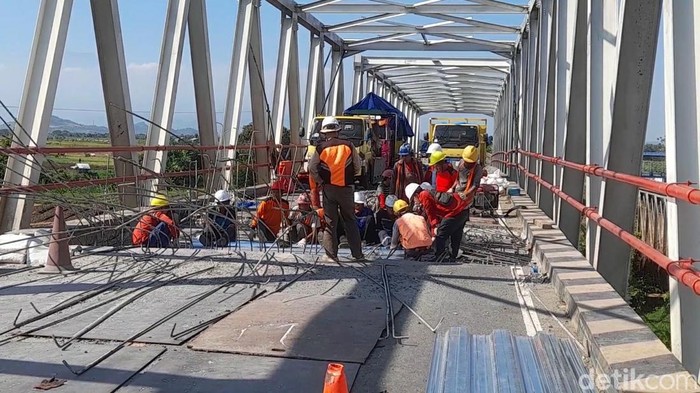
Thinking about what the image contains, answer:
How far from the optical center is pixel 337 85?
29875 mm

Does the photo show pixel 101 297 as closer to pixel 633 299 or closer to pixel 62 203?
pixel 62 203

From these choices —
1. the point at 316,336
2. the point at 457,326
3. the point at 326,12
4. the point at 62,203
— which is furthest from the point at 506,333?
the point at 326,12

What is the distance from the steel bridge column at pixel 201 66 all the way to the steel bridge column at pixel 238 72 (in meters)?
1.05

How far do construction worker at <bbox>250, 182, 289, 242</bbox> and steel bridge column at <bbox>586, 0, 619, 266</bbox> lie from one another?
12.8 feet

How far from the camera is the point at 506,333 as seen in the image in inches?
204

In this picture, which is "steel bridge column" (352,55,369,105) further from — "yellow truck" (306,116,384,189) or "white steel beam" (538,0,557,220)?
"white steel beam" (538,0,557,220)

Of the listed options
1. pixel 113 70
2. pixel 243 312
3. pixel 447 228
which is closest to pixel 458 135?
pixel 113 70

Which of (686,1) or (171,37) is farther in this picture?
(171,37)

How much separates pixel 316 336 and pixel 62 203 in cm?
274

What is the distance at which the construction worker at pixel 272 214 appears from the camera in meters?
9.72

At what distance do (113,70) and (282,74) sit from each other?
33.9 ft

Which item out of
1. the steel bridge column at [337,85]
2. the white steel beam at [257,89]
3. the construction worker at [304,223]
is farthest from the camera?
the steel bridge column at [337,85]

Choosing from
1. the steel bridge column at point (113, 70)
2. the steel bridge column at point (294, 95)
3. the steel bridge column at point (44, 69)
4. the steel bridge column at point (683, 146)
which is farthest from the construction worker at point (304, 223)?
the steel bridge column at point (294, 95)
